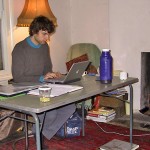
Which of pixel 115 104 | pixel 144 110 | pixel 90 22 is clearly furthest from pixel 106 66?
pixel 90 22

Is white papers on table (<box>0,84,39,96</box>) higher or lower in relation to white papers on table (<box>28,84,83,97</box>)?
higher

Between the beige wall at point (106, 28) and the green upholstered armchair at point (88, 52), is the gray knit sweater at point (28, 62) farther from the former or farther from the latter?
the green upholstered armchair at point (88, 52)

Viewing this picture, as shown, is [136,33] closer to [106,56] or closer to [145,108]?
[145,108]

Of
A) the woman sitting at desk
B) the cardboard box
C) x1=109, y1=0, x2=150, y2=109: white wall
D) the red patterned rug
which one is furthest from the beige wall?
the woman sitting at desk

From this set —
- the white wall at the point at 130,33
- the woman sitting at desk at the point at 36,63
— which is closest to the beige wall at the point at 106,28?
the white wall at the point at 130,33

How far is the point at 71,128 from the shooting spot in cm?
296

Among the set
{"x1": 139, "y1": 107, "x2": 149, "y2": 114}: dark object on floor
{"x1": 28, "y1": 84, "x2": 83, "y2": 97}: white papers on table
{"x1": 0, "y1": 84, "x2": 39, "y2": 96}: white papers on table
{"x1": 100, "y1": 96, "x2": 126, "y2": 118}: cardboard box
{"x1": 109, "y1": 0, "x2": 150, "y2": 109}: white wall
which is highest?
{"x1": 109, "y1": 0, "x2": 150, "y2": 109}: white wall

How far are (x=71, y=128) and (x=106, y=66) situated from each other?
103 centimetres

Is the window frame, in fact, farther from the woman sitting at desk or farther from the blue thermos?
the blue thermos

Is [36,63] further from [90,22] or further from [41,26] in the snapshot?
[90,22]

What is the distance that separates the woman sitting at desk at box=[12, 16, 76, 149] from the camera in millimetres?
2482

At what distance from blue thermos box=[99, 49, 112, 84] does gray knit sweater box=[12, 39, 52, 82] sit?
1.99 feet

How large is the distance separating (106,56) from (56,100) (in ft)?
2.39

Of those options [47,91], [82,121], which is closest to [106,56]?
[47,91]
